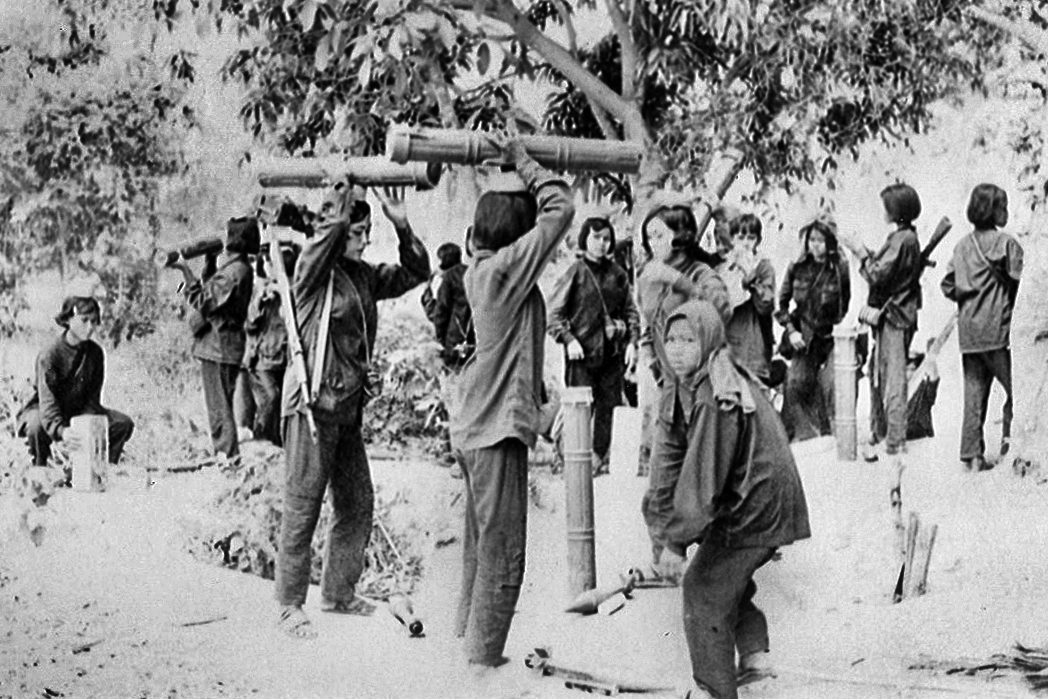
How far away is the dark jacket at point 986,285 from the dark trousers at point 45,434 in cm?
303

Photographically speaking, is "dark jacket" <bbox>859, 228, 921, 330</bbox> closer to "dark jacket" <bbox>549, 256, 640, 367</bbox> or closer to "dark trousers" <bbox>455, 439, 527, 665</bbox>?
"dark jacket" <bbox>549, 256, 640, 367</bbox>

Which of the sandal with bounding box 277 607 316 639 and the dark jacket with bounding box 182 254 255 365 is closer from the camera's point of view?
the sandal with bounding box 277 607 316 639

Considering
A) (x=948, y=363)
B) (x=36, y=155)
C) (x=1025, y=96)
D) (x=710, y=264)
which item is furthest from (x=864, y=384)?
(x=36, y=155)

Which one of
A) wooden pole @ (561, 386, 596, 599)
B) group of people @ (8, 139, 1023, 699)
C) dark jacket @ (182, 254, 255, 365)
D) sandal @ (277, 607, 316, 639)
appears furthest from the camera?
dark jacket @ (182, 254, 255, 365)

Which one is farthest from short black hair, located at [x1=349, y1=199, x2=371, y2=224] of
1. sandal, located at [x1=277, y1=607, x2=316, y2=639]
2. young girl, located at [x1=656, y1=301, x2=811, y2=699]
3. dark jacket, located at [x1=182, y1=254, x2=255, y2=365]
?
sandal, located at [x1=277, y1=607, x2=316, y2=639]

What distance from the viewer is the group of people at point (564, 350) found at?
6230 mm

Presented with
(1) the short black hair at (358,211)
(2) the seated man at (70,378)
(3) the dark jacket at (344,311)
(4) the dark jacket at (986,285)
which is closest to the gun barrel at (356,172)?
(1) the short black hair at (358,211)

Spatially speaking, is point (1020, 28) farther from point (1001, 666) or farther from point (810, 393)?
point (1001, 666)

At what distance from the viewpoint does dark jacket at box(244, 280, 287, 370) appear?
22.2ft

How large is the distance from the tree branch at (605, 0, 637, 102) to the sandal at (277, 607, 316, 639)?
2.17 metres

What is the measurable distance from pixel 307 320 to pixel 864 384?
1986mm

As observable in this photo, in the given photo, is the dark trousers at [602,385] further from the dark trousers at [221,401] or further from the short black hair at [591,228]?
the dark trousers at [221,401]

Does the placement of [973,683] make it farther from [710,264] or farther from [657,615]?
[710,264]

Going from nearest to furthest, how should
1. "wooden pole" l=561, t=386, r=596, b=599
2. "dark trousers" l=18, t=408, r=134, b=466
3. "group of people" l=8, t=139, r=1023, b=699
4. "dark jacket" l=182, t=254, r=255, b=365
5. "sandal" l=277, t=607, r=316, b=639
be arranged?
1. "group of people" l=8, t=139, r=1023, b=699
2. "wooden pole" l=561, t=386, r=596, b=599
3. "sandal" l=277, t=607, r=316, b=639
4. "dark jacket" l=182, t=254, r=255, b=365
5. "dark trousers" l=18, t=408, r=134, b=466
